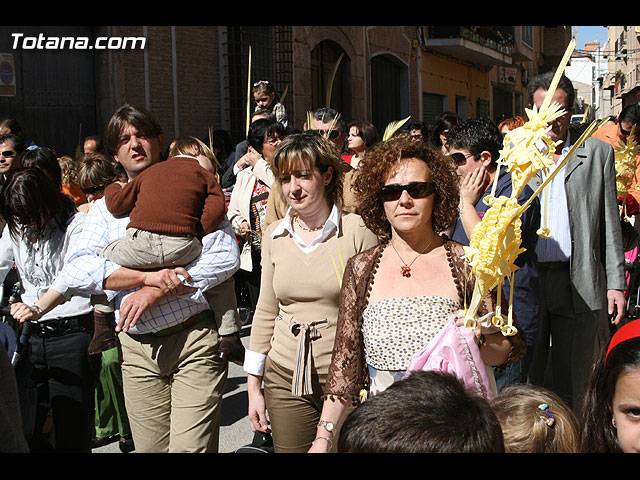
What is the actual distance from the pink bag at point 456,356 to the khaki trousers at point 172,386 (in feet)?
4.43

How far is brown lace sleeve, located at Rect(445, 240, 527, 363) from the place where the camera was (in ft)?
8.63

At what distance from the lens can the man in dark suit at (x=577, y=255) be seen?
13.3 ft

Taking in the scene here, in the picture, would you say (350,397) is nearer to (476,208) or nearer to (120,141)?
(476,208)

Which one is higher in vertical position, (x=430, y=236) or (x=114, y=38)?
(x=114, y=38)

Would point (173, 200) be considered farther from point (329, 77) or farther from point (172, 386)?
point (329, 77)

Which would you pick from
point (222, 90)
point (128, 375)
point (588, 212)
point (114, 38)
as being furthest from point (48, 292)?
point (222, 90)

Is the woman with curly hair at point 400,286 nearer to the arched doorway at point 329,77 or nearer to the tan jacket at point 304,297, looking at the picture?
the tan jacket at point 304,297

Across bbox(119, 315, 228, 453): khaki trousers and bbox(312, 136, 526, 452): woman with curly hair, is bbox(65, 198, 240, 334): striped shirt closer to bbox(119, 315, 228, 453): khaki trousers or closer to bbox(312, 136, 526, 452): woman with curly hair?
bbox(119, 315, 228, 453): khaki trousers

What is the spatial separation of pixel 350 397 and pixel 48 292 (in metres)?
1.90

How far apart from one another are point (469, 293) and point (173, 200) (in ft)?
Result: 4.79

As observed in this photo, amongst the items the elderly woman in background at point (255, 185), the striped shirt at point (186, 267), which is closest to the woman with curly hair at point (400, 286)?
the striped shirt at point (186, 267)

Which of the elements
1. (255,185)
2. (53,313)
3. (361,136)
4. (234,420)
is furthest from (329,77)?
(53,313)
